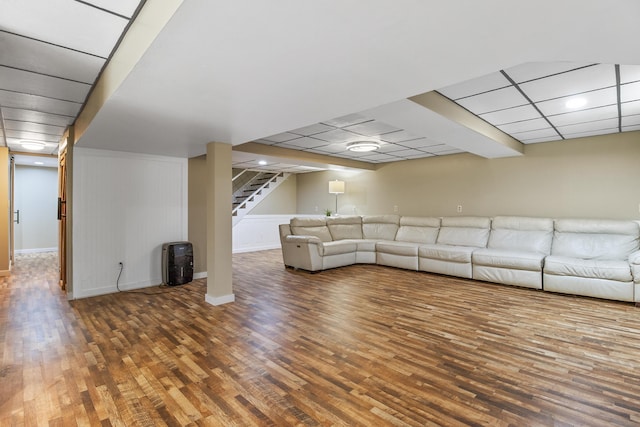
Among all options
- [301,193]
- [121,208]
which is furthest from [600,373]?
[301,193]

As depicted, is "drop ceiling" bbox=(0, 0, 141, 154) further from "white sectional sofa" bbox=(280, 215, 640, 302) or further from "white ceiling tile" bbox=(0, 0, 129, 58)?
"white sectional sofa" bbox=(280, 215, 640, 302)

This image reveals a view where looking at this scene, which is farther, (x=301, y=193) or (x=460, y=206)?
(x=301, y=193)

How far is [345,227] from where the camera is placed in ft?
23.0

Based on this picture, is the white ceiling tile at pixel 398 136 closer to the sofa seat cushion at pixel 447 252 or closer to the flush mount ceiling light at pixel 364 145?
the flush mount ceiling light at pixel 364 145

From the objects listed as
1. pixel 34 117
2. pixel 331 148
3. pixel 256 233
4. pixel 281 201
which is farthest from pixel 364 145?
pixel 281 201

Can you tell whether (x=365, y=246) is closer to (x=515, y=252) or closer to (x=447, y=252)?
(x=447, y=252)

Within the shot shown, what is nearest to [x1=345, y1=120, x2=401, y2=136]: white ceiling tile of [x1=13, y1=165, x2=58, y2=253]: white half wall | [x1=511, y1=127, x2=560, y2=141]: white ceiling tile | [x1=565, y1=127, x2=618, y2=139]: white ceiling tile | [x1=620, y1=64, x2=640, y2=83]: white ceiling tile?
[x1=511, y1=127, x2=560, y2=141]: white ceiling tile

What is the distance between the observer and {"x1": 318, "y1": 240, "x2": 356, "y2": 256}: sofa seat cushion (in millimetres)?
5689

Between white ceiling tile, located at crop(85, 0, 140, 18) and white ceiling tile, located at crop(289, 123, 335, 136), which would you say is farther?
white ceiling tile, located at crop(289, 123, 335, 136)

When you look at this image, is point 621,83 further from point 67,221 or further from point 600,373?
A: point 67,221

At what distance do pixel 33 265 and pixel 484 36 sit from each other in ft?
27.1

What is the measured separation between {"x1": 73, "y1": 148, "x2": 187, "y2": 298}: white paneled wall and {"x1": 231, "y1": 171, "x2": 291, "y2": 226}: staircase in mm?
3074

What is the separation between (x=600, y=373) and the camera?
2.19m

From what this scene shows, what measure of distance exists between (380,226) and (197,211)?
3.87 m
